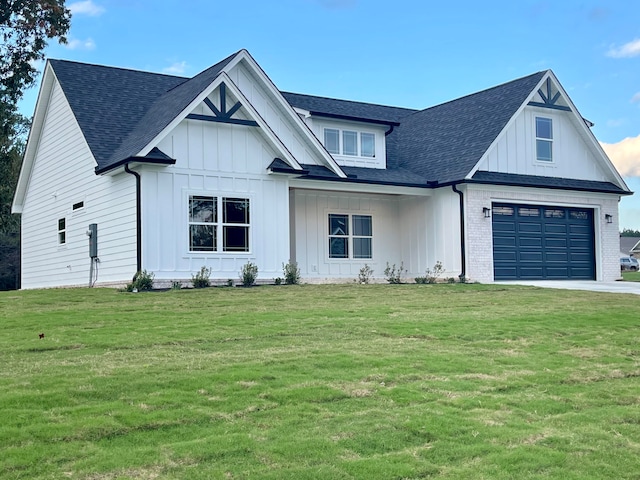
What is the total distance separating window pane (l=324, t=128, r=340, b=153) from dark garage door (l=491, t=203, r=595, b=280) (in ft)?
17.3

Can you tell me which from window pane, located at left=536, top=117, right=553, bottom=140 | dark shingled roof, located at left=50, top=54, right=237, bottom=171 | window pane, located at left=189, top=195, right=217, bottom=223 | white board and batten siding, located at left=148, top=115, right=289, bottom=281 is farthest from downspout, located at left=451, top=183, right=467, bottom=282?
dark shingled roof, located at left=50, top=54, right=237, bottom=171

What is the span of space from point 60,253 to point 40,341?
552 inches

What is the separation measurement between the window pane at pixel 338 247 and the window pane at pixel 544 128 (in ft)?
23.9

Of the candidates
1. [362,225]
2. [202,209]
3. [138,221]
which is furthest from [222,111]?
[362,225]

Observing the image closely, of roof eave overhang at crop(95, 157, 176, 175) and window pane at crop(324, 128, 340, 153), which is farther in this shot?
window pane at crop(324, 128, 340, 153)

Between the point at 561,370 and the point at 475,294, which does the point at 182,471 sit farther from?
the point at 475,294

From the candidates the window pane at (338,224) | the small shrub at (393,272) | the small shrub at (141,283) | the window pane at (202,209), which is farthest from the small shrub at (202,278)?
the small shrub at (393,272)

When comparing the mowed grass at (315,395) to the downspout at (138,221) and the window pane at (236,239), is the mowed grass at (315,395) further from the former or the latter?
the window pane at (236,239)

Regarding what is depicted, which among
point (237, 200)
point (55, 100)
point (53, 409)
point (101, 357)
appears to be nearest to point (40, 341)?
point (101, 357)

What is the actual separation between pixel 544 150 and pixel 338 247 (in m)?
7.58

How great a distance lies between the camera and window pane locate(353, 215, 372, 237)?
2575 cm

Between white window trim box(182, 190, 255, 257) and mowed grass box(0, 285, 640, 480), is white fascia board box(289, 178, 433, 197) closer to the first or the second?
white window trim box(182, 190, 255, 257)

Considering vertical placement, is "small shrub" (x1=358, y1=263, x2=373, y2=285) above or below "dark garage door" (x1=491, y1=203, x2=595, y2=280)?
below

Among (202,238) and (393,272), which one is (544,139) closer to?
(393,272)
